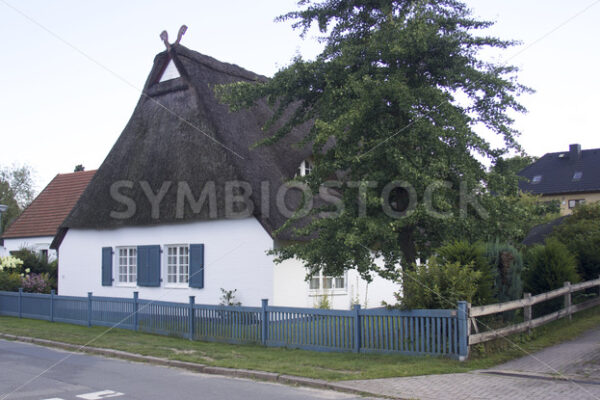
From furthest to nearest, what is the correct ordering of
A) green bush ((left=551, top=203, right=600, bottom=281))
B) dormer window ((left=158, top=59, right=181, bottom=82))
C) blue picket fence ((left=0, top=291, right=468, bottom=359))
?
dormer window ((left=158, top=59, right=181, bottom=82)) → green bush ((left=551, top=203, right=600, bottom=281)) → blue picket fence ((left=0, top=291, right=468, bottom=359))

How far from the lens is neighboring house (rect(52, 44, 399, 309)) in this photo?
16.5 metres

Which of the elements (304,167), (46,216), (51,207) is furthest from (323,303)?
(51,207)

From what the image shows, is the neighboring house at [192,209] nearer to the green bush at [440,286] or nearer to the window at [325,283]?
the window at [325,283]

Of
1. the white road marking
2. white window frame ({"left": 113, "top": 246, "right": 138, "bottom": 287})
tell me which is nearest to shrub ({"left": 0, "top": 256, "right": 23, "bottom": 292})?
white window frame ({"left": 113, "top": 246, "right": 138, "bottom": 287})

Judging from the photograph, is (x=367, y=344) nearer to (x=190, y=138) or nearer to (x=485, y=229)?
(x=485, y=229)

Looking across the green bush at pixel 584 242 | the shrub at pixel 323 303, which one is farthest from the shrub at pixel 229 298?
the green bush at pixel 584 242

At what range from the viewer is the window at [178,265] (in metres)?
18.2

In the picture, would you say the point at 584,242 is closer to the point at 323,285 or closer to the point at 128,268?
the point at 323,285

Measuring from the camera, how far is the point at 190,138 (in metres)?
18.9

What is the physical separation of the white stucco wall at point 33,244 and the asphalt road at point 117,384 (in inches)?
819

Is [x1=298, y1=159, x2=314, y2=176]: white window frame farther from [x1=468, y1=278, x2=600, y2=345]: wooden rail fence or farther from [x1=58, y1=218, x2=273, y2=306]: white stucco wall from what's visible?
[x1=468, y1=278, x2=600, y2=345]: wooden rail fence

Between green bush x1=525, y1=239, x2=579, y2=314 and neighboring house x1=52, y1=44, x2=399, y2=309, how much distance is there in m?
5.64

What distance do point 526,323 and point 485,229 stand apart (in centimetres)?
216

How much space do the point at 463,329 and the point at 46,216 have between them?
2795 cm
